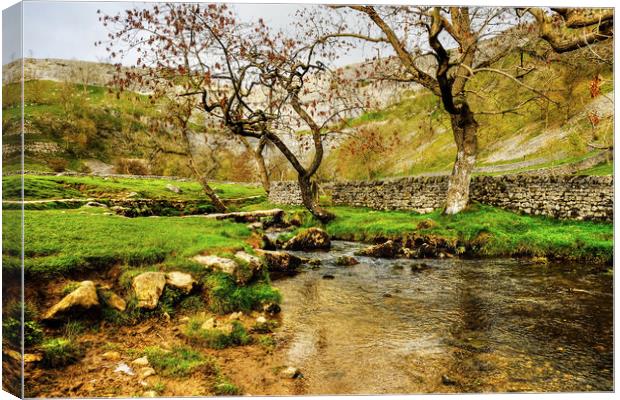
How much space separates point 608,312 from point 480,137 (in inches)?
137

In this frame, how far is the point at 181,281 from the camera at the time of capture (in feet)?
13.5

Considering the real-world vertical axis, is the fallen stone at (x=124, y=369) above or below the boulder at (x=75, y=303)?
below

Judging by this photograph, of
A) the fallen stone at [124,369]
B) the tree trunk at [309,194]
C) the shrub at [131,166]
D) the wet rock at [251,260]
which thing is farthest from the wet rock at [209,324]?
the tree trunk at [309,194]

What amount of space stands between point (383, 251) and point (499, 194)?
8.69 feet

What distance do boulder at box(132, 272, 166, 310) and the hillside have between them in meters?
1.57

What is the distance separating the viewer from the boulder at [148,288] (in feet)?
12.6

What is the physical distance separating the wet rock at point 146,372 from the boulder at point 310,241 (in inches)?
133

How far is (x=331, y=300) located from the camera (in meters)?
4.91

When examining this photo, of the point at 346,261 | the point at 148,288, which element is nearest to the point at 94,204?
the point at 148,288

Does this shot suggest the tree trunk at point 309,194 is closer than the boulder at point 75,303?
No

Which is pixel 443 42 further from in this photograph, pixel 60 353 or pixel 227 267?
pixel 60 353

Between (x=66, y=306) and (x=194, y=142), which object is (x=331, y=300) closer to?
(x=66, y=306)

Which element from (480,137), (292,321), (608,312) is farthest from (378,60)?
(608,312)

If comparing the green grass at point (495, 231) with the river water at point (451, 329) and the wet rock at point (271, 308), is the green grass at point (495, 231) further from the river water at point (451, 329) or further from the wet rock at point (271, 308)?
the wet rock at point (271, 308)
